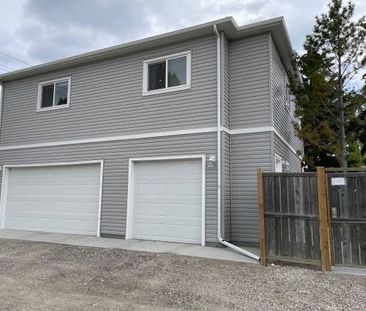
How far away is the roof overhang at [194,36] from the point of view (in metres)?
8.45

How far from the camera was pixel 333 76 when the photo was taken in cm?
941

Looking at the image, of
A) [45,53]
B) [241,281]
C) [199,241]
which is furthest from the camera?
[45,53]

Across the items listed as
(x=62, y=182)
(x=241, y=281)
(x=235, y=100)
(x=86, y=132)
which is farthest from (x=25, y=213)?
(x=241, y=281)

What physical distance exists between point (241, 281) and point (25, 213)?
864 cm

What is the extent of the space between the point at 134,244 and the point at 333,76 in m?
7.02

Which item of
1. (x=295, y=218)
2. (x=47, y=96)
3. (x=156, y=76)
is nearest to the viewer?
(x=295, y=218)

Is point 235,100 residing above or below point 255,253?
above

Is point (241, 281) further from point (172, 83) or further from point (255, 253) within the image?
point (172, 83)

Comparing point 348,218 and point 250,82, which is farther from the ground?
point 250,82

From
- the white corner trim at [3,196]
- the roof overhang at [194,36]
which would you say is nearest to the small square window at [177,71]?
the roof overhang at [194,36]

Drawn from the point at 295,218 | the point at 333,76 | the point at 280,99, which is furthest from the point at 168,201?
the point at 333,76

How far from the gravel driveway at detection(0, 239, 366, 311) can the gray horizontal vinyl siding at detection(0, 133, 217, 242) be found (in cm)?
208

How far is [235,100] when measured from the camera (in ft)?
29.2

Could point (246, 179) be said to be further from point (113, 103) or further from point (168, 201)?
point (113, 103)
